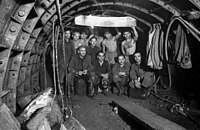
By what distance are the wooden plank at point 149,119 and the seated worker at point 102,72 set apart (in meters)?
1.94

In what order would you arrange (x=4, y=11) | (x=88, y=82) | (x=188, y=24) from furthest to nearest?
(x=88, y=82), (x=188, y=24), (x=4, y=11)

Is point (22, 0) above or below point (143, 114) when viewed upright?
above

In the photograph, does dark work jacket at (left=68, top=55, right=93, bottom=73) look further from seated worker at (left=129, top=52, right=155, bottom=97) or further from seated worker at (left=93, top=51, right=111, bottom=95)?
seated worker at (left=129, top=52, right=155, bottom=97)

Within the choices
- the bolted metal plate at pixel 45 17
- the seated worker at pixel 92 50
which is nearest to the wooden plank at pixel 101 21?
the seated worker at pixel 92 50

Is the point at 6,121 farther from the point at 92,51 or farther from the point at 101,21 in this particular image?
the point at 92,51

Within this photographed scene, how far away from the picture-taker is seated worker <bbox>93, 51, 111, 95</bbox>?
667 cm

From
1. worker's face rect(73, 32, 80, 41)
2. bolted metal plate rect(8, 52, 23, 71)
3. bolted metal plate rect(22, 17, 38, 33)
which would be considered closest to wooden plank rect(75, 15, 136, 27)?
worker's face rect(73, 32, 80, 41)

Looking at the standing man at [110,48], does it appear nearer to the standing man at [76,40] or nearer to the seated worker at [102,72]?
the seated worker at [102,72]

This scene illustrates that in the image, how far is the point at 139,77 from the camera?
6.67 m

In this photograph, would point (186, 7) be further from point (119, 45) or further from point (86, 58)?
point (86, 58)

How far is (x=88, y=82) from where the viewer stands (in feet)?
20.9

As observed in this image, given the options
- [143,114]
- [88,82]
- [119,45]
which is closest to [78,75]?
[88,82]

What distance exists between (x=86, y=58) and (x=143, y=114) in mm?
3655

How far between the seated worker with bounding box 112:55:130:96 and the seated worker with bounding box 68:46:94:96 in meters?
1.06
